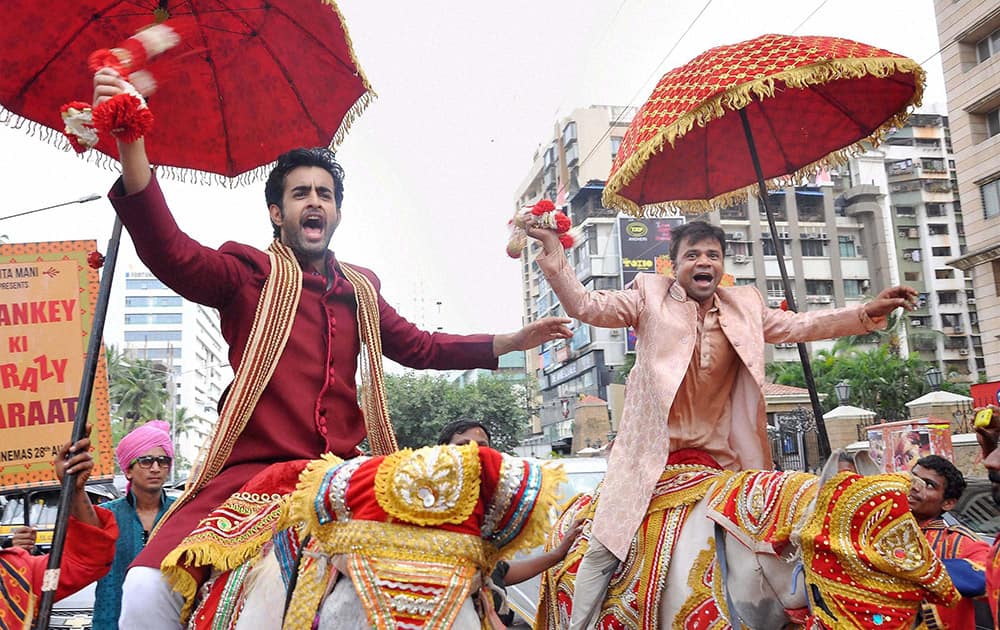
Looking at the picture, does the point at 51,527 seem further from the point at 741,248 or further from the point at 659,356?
the point at 741,248

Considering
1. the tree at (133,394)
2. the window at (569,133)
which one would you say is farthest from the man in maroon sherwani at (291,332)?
the window at (569,133)

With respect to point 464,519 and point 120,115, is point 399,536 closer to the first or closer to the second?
point 464,519

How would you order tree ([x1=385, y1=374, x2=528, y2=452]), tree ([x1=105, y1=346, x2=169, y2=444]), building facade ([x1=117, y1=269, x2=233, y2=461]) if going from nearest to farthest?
tree ([x1=385, y1=374, x2=528, y2=452]) < tree ([x1=105, y1=346, x2=169, y2=444]) < building facade ([x1=117, y1=269, x2=233, y2=461])

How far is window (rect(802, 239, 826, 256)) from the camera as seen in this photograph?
6247 centimetres

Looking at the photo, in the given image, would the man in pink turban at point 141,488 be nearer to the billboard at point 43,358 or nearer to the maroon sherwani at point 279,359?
the billboard at point 43,358

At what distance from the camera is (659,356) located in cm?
451

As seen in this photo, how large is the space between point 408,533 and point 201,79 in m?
2.32

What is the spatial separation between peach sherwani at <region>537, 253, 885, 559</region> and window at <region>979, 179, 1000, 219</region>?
31353mm

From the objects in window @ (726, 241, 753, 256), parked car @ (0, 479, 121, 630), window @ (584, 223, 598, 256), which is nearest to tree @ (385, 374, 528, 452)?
window @ (584, 223, 598, 256)

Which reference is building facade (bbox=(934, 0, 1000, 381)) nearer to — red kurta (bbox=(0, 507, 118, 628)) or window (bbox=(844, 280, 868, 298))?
window (bbox=(844, 280, 868, 298))

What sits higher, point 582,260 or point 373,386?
point 582,260

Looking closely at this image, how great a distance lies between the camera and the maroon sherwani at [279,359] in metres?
2.96

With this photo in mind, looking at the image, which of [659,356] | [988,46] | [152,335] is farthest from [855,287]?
[152,335]

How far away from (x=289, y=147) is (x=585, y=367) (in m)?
63.3
